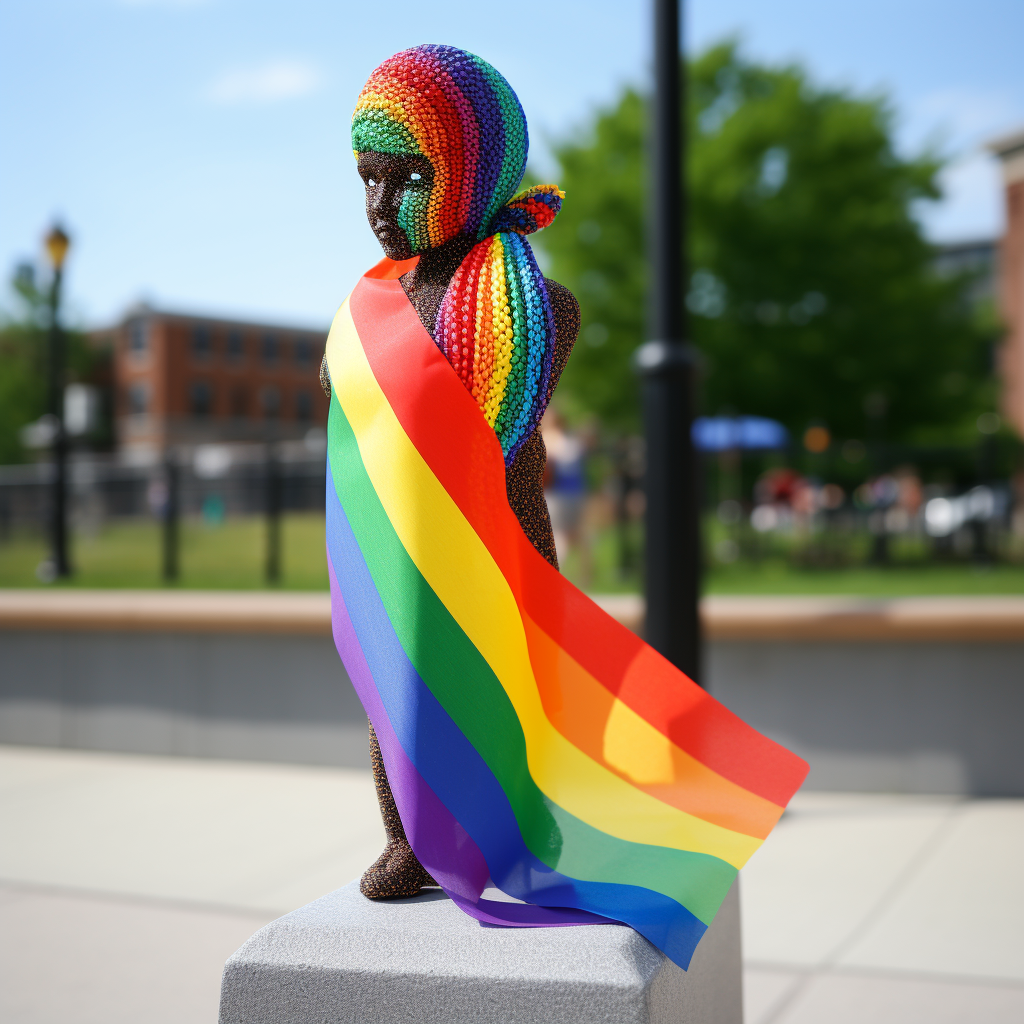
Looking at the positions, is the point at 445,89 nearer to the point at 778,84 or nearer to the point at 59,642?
the point at 59,642

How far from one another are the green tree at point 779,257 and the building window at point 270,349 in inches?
1642

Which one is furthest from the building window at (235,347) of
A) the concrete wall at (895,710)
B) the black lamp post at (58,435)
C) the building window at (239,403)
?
the concrete wall at (895,710)

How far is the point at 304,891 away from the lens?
4.29m

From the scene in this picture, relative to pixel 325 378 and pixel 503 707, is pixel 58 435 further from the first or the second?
pixel 503 707

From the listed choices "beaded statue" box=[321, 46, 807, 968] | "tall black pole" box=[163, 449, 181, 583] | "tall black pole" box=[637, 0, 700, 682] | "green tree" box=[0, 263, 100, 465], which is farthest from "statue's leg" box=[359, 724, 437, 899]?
"green tree" box=[0, 263, 100, 465]

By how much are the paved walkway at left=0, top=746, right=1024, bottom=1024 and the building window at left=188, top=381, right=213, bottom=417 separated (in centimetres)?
5723

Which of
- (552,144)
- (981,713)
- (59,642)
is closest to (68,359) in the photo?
(552,144)

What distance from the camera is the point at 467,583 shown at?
2043mm

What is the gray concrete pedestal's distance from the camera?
6.07ft

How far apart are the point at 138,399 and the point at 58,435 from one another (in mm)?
50790

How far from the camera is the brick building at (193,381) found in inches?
2346

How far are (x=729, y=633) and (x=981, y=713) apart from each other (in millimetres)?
1366

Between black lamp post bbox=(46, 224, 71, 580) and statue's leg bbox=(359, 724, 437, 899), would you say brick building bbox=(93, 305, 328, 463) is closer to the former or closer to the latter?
black lamp post bbox=(46, 224, 71, 580)

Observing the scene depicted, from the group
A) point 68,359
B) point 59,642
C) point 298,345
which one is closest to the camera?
point 59,642
